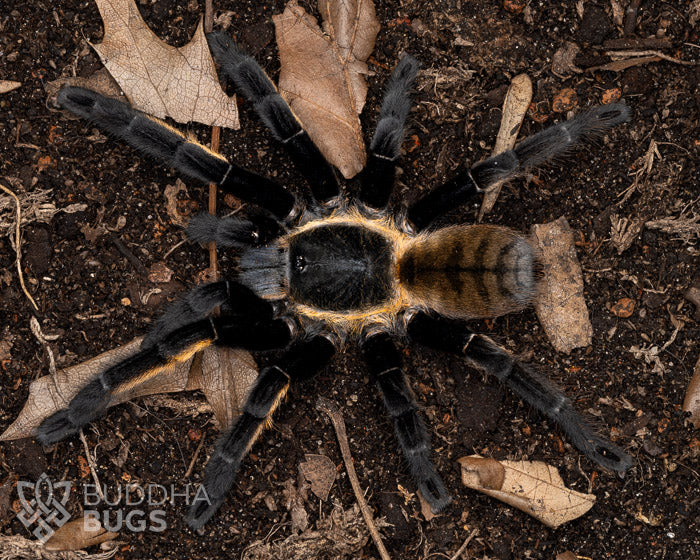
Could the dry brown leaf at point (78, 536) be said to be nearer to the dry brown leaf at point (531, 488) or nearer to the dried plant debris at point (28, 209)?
the dried plant debris at point (28, 209)

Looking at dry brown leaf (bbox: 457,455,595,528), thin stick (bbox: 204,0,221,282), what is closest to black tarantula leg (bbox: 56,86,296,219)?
thin stick (bbox: 204,0,221,282)

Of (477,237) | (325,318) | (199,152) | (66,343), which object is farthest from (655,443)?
(66,343)

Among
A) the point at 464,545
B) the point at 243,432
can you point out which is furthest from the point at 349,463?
the point at 464,545

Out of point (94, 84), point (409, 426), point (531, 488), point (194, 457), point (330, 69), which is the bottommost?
point (531, 488)

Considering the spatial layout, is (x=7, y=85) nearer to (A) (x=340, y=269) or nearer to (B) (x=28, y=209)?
(B) (x=28, y=209)

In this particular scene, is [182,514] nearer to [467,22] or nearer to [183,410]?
[183,410]

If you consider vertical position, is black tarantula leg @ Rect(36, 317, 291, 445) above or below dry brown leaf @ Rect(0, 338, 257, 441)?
above

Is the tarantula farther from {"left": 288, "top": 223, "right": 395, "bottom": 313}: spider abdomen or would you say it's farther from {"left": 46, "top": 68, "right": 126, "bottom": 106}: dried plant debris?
{"left": 46, "top": 68, "right": 126, "bottom": 106}: dried plant debris
